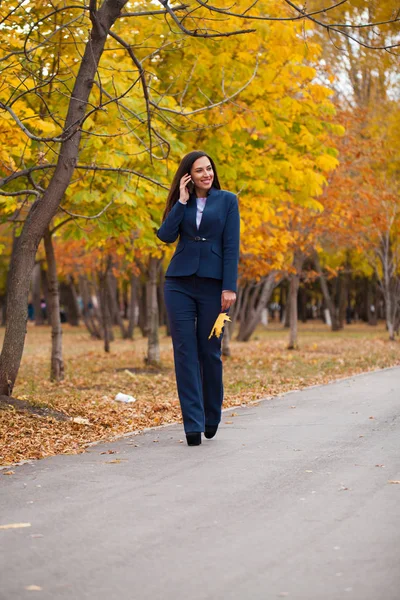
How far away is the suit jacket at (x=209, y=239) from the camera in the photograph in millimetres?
7609

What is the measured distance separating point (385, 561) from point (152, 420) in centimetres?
549

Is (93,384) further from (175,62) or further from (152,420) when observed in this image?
(152,420)

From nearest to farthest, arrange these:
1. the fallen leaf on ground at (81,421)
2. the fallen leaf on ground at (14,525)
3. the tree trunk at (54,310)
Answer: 1. the fallen leaf on ground at (14,525)
2. the fallen leaf on ground at (81,421)
3. the tree trunk at (54,310)

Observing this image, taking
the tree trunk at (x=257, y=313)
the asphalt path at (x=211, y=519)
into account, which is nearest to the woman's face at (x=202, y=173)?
the asphalt path at (x=211, y=519)

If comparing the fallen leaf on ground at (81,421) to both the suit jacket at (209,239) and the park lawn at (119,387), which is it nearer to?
the park lawn at (119,387)

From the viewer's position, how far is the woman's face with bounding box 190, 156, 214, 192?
761 centimetres

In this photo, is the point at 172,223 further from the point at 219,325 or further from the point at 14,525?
the point at 14,525

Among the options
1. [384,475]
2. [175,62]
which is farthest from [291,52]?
[384,475]

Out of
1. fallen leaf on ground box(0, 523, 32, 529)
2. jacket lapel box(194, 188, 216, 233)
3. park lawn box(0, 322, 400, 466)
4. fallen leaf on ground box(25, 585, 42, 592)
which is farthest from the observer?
park lawn box(0, 322, 400, 466)

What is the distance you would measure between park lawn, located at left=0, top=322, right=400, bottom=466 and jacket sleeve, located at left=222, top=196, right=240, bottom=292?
1682 mm

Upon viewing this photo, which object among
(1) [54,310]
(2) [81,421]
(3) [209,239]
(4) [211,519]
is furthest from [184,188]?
(1) [54,310]

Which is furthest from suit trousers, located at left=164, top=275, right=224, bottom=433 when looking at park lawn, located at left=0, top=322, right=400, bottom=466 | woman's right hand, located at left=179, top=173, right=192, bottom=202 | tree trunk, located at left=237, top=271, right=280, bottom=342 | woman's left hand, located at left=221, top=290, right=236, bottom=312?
tree trunk, located at left=237, top=271, right=280, bottom=342

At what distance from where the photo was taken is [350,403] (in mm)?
10789

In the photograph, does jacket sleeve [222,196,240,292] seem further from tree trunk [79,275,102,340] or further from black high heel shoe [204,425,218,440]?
tree trunk [79,275,102,340]
